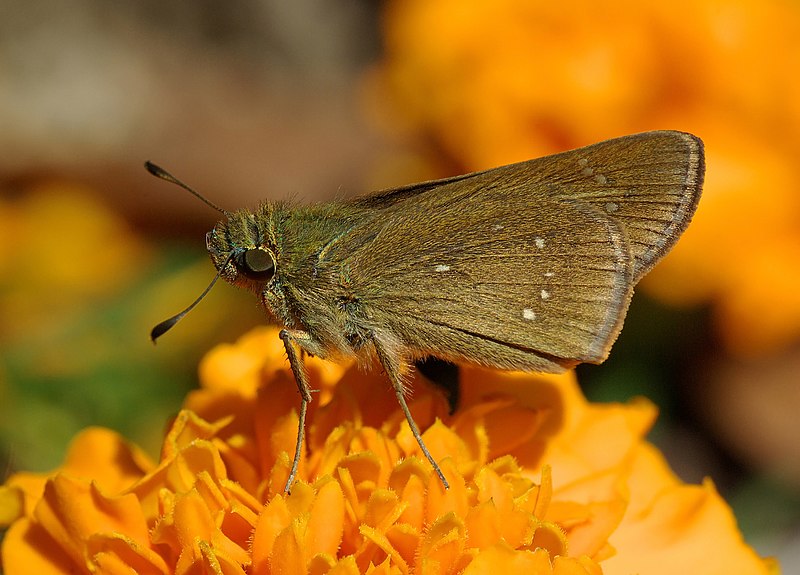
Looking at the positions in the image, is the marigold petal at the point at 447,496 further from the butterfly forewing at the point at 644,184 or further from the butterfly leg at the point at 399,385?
the butterfly forewing at the point at 644,184

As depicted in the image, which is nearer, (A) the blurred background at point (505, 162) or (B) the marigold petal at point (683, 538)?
(B) the marigold petal at point (683, 538)

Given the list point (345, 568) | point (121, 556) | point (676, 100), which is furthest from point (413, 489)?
point (676, 100)

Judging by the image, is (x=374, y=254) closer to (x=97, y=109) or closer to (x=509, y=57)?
(x=509, y=57)

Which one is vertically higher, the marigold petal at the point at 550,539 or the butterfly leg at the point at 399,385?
the butterfly leg at the point at 399,385

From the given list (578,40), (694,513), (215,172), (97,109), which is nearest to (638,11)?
(578,40)

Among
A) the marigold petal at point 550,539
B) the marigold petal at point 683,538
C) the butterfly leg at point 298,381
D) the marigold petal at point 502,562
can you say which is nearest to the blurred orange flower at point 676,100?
the marigold petal at point 683,538

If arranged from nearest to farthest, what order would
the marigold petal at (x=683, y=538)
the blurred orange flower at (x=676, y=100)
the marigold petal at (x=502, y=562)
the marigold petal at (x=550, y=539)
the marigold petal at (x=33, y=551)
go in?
the marigold petal at (x=502, y=562), the marigold petal at (x=550, y=539), the marigold petal at (x=33, y=551), the marigold petal at (x=683, y=538), the blurred orange flower at (x=676, y=100)

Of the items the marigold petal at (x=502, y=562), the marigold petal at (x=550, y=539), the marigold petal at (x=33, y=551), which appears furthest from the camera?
the marigold petal at (x=33, y=551)
